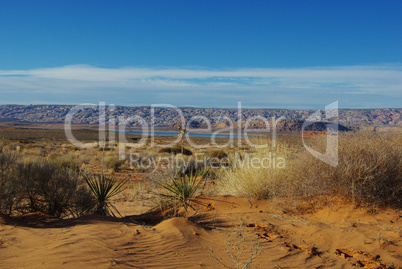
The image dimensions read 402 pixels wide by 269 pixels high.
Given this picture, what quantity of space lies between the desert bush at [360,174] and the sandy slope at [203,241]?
15.2 inches

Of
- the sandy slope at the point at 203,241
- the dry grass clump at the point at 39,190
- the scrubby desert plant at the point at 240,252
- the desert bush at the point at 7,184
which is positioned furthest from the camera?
the dry grass clump at the point at 39,190

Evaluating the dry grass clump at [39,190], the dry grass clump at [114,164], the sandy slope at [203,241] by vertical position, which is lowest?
the dry grass clump at [114,164]

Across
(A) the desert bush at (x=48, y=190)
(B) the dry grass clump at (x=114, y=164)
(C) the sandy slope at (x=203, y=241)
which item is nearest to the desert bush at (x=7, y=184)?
(A) the desert bush at (x=48, y=190)

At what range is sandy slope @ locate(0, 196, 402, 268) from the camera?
4129mm

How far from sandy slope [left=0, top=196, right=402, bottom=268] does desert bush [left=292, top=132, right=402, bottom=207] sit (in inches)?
15.2

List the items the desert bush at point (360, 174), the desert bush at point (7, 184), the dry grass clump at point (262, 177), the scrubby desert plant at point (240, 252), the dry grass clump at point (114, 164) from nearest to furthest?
the scrubby desert plant at point (240, 252) < the desert bush at point (7, 184) < the desert bush at point (360, 174) < the dry grass clump at point (262, 177) < the dry grass clump at point (114, 164)

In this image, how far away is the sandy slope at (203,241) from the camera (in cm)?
413

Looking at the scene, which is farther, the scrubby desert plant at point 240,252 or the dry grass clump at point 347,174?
the dry grass clump at point 347,174

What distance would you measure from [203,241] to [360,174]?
3.68 metres

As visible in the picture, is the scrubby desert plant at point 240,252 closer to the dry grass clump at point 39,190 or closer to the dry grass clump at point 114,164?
the dry grass clump at point 39,190

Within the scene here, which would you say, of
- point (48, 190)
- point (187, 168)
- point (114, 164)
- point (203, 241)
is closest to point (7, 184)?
point (48, 190)

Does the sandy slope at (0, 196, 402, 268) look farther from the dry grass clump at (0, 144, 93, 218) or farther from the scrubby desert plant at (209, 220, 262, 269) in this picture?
the dry grass clump at (0, 144, 93, 218)

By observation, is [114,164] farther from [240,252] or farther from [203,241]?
[240,252]

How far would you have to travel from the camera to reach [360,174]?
21.3ft
